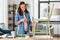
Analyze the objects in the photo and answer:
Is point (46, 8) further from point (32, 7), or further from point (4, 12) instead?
point (4, 12)

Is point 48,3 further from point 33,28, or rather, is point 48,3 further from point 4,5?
point 4,5

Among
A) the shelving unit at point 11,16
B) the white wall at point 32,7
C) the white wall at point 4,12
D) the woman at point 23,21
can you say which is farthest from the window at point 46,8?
the white wall at point 4,12

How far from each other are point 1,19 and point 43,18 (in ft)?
2.32

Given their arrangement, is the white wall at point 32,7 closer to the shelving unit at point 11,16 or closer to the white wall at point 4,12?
the shelving unit at point 11,16

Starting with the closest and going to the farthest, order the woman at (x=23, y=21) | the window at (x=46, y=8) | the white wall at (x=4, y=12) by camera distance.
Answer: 1. the woman at (x=23, y=21)
2. the window at (x=46, y=8)
3. the white wall at (x=4, y=12)

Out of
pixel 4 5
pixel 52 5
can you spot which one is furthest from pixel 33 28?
pixel 4 5

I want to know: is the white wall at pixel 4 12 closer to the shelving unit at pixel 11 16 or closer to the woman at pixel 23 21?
the shelving unit at pixel 11 16

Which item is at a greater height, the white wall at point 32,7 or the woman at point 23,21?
the white wall at point 32,7

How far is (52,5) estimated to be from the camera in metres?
2.62

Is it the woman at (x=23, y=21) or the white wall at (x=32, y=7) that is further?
the white wall at (x=32, y=7)

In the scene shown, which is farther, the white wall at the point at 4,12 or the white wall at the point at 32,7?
the white wall at the point at 4,12

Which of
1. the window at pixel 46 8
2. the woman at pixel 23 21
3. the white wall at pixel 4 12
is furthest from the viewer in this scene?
the white wall at pixel 4 12

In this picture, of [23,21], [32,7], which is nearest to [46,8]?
[32,7]

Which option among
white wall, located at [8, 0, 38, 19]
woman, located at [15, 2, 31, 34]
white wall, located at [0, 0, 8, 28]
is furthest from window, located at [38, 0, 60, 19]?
white wall, located at [0, 0, 8, 28]
